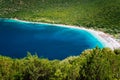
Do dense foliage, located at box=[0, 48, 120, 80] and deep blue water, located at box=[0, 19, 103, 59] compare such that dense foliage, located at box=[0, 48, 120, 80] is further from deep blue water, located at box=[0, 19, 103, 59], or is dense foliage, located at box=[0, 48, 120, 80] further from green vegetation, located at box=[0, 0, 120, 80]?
deep blue water, located at box=[0, 19, 103, 59]

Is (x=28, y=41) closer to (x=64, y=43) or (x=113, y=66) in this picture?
(x=64, y=43)

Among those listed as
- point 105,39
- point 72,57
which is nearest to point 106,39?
point 105,39

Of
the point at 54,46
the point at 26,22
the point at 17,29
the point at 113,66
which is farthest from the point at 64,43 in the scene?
the point at 113,66

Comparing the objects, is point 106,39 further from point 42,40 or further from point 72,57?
point 72,57

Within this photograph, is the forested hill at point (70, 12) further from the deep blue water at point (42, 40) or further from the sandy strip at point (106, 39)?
the deep blue water at point (42, 40)

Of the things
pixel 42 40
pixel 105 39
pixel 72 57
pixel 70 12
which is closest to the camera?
pixel 72 57

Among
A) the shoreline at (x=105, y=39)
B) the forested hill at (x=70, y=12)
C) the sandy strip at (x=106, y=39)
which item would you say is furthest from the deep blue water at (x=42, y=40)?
the forested hill at (x=70, y=12)
